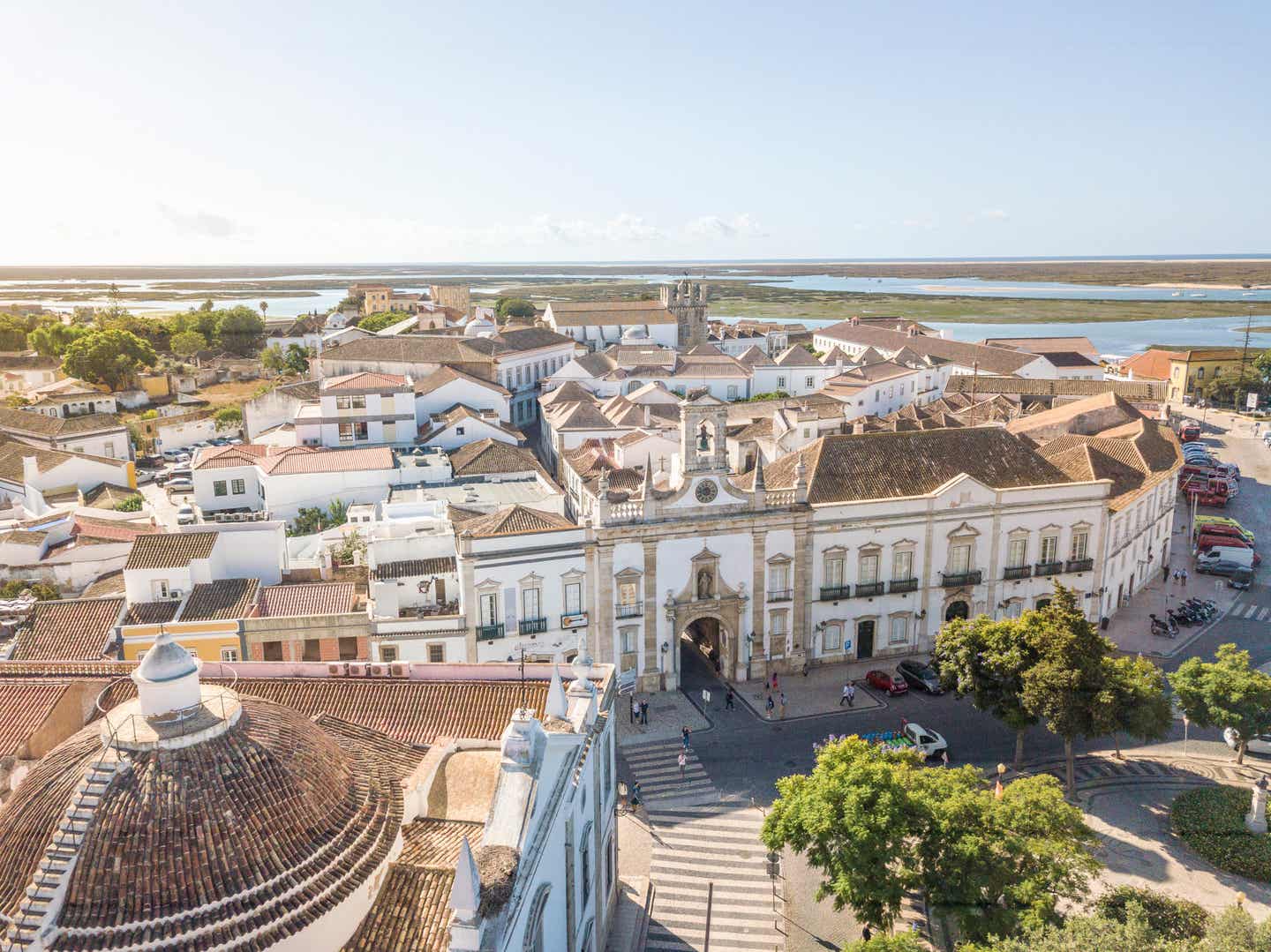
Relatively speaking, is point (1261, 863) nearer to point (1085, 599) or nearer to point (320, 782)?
point (1085, 599)

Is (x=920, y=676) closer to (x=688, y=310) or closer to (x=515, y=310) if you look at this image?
(x=688, y=310)

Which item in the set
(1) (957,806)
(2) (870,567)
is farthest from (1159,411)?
A: (1) (957,806)

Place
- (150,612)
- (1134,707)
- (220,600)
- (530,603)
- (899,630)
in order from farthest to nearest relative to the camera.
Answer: (899,630) → (530,603) → (220,600) → (150,612) → (1134,707)

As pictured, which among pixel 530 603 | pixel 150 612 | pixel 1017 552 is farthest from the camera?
pixel 1017 552

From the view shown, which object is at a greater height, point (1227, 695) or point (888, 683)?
point (1227, 695)

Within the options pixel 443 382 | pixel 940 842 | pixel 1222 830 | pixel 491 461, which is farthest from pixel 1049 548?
pixel 443 382

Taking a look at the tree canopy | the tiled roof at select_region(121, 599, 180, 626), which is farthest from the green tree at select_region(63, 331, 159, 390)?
the tree canopy
